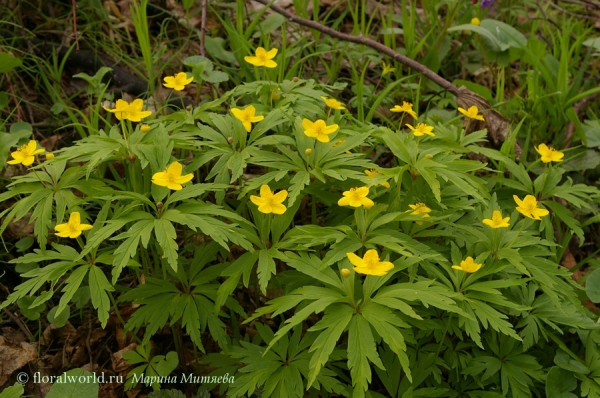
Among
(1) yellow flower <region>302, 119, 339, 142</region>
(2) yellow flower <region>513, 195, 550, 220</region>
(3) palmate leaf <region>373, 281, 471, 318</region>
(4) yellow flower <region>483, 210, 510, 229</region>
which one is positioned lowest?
(3) palmate leaf <region>373, 281, 471, 318</region>

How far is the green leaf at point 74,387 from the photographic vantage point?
1854 mm

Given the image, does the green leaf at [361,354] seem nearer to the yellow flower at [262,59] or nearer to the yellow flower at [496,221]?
the yellow flower at [496,221]

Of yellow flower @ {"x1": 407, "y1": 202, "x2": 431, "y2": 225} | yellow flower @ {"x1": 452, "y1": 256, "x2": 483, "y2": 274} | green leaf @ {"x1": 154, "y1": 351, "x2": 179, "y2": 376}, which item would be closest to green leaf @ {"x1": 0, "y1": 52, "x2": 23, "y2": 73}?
green leaf @ {"x1": 154, "y1": 351, "x2": 179, "y2": 376}

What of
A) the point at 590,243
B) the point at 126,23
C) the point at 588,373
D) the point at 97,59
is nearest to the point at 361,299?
the point at 588,373

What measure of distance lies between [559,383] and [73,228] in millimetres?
1749

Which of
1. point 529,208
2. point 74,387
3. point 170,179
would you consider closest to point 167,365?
point 74,387

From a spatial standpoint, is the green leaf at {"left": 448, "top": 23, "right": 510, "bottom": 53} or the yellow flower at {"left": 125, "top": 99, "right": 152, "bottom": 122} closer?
the yellow flower at {"left": 125, "top": 99, "right": 152, "bottom": 122}

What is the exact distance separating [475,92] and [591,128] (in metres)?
0.64

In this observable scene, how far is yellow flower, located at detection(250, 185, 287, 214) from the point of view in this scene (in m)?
1.78

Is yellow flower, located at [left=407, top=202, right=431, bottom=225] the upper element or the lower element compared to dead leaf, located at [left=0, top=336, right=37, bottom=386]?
upper

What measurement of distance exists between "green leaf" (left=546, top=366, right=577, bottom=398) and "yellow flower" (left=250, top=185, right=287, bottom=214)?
1126mm

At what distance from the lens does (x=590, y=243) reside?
2.83 meters

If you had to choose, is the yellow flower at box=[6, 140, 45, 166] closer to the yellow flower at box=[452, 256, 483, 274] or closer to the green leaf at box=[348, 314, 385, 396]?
the green leaf at box=[348, 314, 385, 396]

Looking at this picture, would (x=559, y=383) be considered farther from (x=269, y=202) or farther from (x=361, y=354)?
(x=269, y=202)
